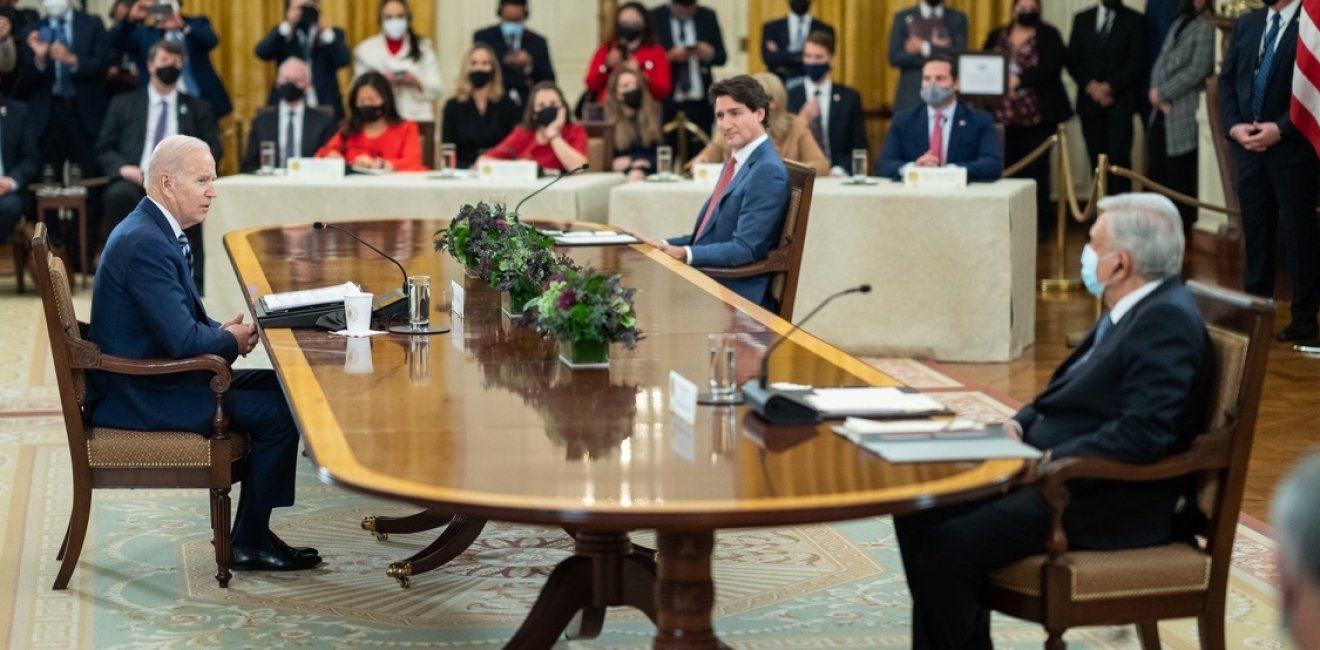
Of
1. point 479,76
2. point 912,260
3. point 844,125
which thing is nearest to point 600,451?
point 912,260

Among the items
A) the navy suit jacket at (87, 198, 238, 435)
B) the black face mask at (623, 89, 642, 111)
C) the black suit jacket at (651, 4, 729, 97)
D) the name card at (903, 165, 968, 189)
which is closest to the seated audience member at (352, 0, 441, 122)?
the black suit jacket at (651, 4, 729, 97)

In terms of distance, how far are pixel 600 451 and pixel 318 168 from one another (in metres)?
5.74

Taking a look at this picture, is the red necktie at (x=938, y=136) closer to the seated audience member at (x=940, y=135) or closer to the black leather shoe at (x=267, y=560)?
the seated audience member at (x=940, y=135)

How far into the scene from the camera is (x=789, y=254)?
5.82m

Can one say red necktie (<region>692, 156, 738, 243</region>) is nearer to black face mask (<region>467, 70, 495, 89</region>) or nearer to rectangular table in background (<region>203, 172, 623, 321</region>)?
rectangular table in background (<region>203, 172, 623, 321</region>)

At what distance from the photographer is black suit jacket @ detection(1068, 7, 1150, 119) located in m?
11.6

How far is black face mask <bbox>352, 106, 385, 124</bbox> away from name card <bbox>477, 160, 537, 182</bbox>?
4.09 ft

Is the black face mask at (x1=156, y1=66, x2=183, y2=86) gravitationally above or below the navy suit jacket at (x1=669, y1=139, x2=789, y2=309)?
above

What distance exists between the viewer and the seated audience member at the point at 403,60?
1093cm

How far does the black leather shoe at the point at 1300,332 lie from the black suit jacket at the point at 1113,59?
4.00m

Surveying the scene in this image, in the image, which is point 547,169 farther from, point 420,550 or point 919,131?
point 420,550

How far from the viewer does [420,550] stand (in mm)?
4719

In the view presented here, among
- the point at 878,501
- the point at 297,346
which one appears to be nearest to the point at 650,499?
the point at 878,501

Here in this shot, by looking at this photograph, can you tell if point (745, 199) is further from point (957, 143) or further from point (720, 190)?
point (957, 143)
